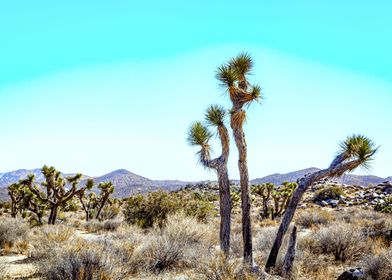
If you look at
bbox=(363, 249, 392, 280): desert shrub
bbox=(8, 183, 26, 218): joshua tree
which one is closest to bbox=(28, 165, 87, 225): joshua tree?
bbox=(8, 183, 26, 218): joshua tree

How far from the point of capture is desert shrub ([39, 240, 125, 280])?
6.48 m

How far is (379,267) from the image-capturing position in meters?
7.96

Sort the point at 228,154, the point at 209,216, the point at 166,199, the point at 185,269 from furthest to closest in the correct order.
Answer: the point at 209,216 < the point at 166,199 < the point at 228,154 < the point at 185,269

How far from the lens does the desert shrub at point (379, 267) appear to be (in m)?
7.78

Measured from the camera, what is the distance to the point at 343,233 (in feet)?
36.8

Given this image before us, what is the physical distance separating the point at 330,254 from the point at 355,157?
3588mm

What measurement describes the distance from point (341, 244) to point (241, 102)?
5.32 m

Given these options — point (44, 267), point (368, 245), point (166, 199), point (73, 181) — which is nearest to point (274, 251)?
point (368, 245)

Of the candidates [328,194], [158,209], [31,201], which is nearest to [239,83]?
[158,209]

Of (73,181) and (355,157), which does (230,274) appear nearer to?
(355,157)

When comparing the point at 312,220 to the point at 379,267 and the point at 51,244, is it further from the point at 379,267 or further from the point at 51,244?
the point at 51,244

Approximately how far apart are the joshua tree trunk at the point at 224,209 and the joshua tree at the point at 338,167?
1252mm

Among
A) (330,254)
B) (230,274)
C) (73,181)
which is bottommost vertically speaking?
(330,254)

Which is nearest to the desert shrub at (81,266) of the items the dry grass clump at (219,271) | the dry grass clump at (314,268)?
the dry grass clump at (219,271)
